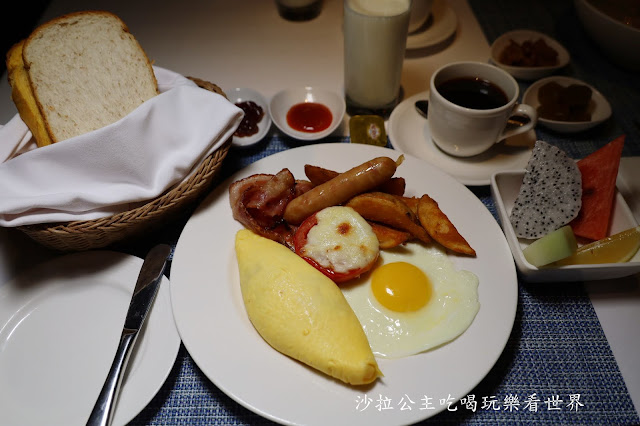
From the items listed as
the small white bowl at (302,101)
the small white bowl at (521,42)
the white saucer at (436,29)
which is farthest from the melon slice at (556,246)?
the white saucer at (436,29)

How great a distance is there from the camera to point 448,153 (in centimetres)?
211

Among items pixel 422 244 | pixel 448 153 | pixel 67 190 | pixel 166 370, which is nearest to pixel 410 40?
pixel 448 153

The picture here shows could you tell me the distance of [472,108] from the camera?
1.94 metres

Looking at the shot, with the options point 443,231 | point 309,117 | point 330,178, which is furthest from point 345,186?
point 309,117

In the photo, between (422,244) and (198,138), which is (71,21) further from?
(422,244)

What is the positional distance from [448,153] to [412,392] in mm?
1244

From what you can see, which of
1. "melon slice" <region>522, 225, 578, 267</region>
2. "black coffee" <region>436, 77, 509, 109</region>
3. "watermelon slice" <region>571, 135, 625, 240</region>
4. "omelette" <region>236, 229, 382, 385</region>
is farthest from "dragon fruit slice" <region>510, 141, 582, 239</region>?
"omelette" <region>236, 229, 382, 385</region>

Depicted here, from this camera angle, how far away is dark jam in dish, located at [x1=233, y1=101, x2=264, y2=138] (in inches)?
84.8

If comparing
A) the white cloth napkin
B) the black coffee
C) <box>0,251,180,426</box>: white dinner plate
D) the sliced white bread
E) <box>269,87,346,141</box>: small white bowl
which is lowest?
<box>0,251,180,426</box>: white dinner plate

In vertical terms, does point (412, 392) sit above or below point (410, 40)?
below

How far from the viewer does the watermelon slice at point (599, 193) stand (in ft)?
5.51

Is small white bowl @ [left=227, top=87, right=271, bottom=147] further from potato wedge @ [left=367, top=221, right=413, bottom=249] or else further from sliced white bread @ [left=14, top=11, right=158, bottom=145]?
potato wedge @ [left=367, top=221, right=413, bottom=249]

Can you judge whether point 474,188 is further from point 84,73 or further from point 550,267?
point 84,73

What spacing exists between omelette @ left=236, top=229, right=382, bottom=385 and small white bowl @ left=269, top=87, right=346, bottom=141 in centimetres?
A: 80
